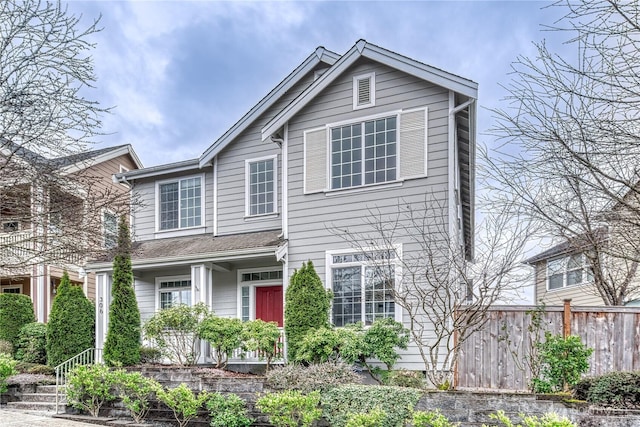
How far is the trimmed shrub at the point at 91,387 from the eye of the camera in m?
10.4

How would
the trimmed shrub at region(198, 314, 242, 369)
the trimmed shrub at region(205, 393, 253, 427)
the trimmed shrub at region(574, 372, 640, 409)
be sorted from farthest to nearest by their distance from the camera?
the trimmed shrub at region(198, 314, 242, 369) < the trimmed shrub at region(205, 393, 253, 427) < the trimmed shrub at region(574, 372, 640, 409)

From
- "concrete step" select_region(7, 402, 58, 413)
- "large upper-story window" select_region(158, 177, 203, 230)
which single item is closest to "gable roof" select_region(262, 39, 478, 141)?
"large upper-story window" select_region(158, 177, 203, 230)

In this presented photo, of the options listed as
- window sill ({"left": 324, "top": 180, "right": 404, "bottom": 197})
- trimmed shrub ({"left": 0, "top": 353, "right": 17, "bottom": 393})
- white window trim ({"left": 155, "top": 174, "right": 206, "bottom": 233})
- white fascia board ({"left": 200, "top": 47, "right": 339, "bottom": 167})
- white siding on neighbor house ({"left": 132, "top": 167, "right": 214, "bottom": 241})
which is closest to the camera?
trimmed shrub ({"left": 0, "top": 353, "right": 17, "bottom": 393})

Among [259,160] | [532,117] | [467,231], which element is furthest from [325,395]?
[467,231]

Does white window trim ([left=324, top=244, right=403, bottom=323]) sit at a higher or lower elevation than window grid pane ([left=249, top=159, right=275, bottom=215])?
lower

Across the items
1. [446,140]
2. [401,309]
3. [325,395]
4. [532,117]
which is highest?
[446,140]

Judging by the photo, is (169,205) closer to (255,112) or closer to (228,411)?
(255,112)

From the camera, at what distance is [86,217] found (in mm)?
6547

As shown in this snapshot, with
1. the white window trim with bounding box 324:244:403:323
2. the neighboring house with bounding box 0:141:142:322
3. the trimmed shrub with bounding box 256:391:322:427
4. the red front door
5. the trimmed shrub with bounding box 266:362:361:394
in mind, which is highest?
the neighboring house with bounding box 0:141:142:322

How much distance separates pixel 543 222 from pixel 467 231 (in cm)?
866

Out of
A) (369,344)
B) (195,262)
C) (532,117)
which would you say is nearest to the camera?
(532,117)

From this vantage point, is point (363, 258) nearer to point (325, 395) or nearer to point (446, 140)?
point (446, 140)

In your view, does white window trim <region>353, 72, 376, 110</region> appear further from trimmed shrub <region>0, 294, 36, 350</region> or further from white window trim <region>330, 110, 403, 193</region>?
trimmed shrub <region>0, 294, 36, 350</region>

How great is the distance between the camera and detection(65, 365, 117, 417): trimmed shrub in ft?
34.1
